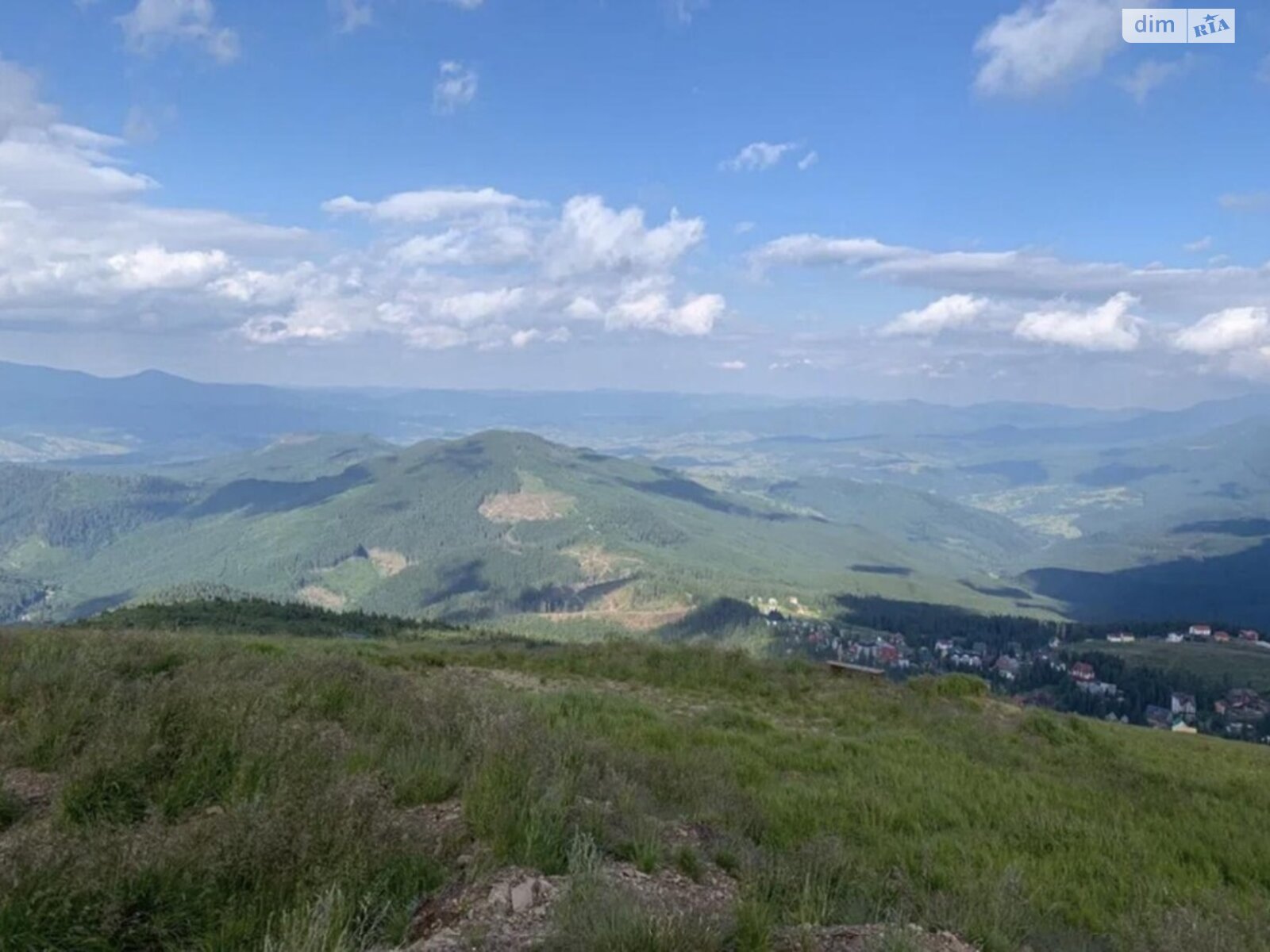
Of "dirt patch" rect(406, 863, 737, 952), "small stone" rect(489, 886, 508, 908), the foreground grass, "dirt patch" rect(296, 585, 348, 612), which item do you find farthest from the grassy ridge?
"dirt patch" rect(296, 585, 348, 612)

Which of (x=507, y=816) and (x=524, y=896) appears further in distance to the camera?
(x=507, y=816)

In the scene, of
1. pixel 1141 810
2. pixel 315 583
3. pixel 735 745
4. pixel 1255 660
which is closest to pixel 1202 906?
pixel 1141 810

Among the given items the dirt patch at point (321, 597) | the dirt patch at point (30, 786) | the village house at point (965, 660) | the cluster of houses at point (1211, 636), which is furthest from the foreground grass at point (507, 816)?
the dirt patch at point (321, 597)

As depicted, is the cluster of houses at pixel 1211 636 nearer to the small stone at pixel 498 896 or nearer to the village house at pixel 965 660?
the village house at pixel 965 660

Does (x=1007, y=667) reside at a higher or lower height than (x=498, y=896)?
lower

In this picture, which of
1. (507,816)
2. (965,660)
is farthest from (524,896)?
(965,660)

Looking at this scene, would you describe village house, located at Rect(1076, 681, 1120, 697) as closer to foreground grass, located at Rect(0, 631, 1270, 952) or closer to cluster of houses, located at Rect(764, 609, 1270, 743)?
cluster of houses, located at Rect(764, 609, 1270, 743)

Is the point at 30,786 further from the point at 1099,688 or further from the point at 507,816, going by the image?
the point at 1099,688
